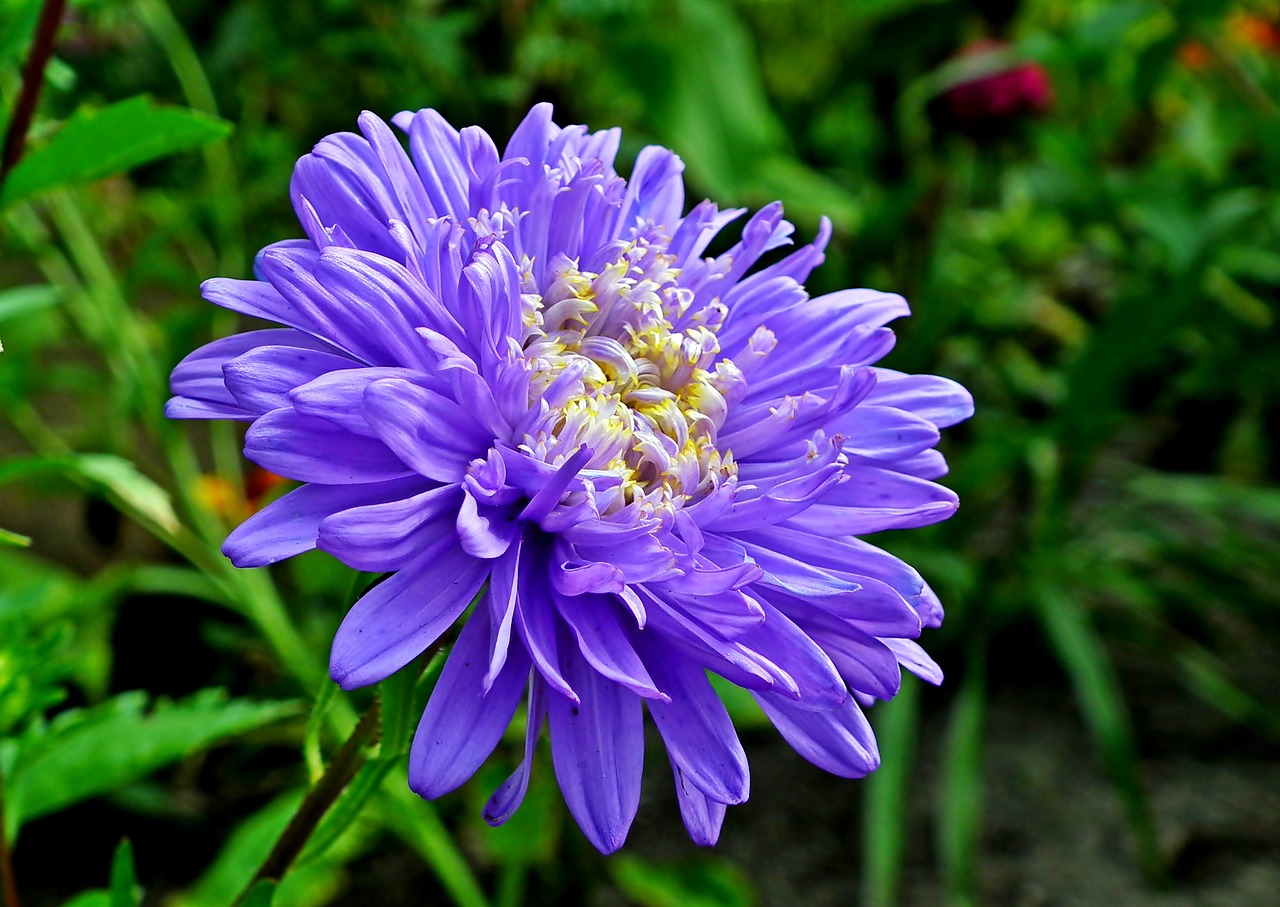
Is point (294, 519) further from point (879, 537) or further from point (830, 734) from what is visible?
point (879, 537)

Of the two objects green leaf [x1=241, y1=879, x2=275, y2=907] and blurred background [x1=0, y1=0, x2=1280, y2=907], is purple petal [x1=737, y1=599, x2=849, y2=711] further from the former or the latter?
blurred background [x1=0, y1=0, x2=1280, y2=907]

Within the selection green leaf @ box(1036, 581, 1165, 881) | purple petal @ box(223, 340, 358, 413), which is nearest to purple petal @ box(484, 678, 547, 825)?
purple petal @ box(223, 340, 358, 413)

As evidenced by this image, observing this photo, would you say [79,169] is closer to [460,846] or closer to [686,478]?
[686,478]

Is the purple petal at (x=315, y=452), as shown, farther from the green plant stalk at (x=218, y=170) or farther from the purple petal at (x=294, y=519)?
the green plant stalk at (x=218, y=170)

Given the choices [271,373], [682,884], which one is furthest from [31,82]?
[682,884]

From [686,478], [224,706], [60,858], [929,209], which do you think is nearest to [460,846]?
[60,858]
